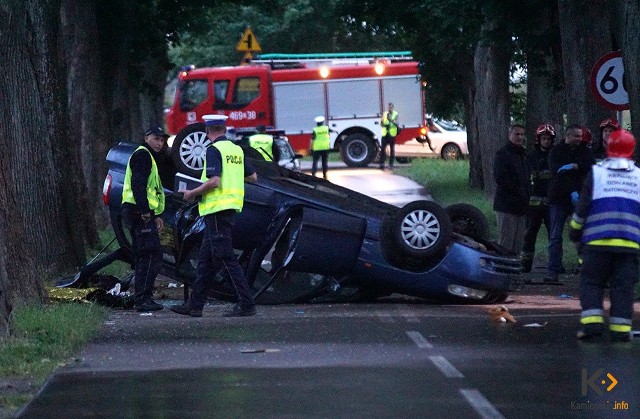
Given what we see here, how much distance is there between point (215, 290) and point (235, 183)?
1.62 meters

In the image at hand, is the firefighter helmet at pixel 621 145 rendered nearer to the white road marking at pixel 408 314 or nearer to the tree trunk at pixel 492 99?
the white road marking at pixel 408 314

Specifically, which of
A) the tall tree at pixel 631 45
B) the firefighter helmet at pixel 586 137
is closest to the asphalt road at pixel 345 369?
the tall tree at pixel 631 45

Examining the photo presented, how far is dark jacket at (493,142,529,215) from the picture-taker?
55.6 ft

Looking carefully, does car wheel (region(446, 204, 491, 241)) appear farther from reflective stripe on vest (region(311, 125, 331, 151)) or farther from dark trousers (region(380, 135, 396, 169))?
dark trousers (region(380, 135, 396, 169))

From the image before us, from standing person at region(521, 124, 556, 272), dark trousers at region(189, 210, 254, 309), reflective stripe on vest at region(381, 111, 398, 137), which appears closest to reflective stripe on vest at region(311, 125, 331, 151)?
reflective stripe on vest at region(381, 111, 398, 137)

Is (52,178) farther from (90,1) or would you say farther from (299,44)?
(299,44)

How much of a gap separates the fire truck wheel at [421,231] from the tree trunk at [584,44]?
5771mm

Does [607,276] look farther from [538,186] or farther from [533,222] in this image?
[533,222]

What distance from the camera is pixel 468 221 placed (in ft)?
50.1

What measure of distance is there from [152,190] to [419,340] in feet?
11.2

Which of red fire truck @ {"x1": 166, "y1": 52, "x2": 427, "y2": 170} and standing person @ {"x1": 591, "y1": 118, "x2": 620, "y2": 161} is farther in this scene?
red fire truck @ {"x1": 166, "y1": 52, "x2": 427, "y2": 170}

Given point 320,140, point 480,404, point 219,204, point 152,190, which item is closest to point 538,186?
point 152,190

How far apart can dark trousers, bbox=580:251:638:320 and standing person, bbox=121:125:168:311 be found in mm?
4197

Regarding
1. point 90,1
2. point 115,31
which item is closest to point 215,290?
point 90,1
